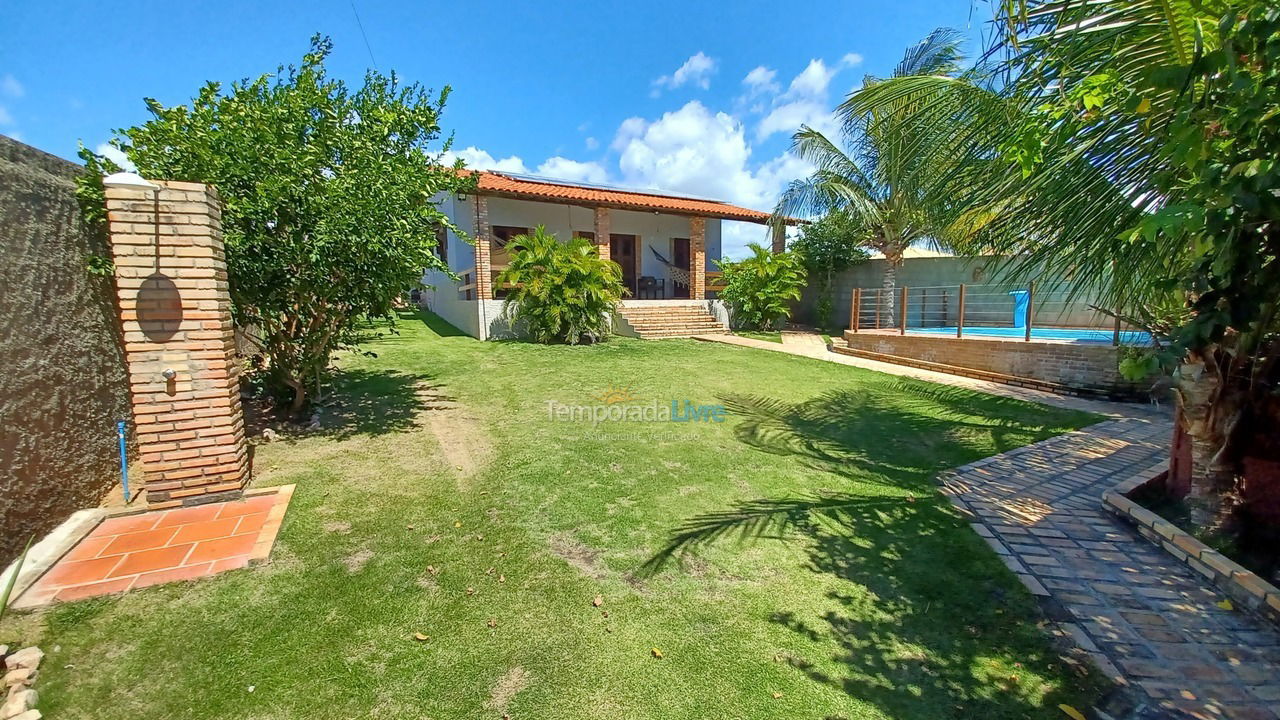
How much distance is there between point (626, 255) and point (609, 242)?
9.52 ft

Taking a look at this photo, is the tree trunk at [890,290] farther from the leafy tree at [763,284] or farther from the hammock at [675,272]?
the hammock at [675,272]

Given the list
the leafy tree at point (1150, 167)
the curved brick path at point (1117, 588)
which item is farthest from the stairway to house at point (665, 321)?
the leafy tree at point (1150, 167)

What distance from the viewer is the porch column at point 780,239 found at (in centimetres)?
1962

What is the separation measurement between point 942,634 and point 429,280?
24.1m

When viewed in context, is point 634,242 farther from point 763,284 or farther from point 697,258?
point 763,284

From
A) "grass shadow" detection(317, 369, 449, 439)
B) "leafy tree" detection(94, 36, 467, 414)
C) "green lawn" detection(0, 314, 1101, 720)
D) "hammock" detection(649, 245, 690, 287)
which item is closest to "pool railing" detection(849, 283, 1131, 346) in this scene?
"hammock" detection(649, 245, 690, 287)

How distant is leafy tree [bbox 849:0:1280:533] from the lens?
198cm

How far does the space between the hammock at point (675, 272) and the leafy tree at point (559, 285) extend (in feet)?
24.8

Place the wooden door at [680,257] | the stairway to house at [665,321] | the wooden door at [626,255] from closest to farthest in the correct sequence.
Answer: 1. the stairway to house at [665,321]
2. the wooden door at [626,255]
3. the wooden door at [680,257]

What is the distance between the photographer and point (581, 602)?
3.08 metres

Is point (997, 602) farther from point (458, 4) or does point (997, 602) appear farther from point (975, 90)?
point (458, 4)

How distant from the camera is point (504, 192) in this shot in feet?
50.1

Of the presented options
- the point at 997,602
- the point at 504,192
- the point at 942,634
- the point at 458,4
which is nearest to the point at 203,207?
the point at 942,634

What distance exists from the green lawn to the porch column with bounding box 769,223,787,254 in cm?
1485
